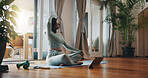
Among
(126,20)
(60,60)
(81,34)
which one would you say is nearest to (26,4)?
(81,34)

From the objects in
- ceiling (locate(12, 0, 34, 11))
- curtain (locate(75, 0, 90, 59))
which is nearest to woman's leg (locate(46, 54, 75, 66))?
curtain (locate(75, 0, 90, 59))

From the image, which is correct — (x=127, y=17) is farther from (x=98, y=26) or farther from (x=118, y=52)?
(x=118, y=52)

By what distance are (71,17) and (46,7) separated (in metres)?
1.11

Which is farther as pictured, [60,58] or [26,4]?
[26,4]

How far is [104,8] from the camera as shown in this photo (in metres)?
7.98

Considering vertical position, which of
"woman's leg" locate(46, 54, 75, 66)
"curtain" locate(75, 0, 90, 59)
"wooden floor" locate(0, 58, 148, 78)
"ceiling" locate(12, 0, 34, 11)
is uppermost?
"ceiling" locate(12, 0, 34, 11)

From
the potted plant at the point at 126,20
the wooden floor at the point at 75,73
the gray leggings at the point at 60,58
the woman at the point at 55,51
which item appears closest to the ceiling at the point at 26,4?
the potted plant at the point at 126,20

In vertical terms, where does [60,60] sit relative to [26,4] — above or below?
below

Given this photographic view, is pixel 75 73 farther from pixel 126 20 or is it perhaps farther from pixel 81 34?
pixel 126 20

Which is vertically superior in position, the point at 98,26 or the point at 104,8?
the point at 104,8

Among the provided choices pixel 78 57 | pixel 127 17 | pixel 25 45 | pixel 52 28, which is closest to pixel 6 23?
pixel 52 28

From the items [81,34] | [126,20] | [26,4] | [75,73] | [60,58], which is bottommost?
[75,73]

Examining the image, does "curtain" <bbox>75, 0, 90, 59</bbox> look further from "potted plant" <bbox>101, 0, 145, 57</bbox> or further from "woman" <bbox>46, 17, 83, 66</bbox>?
"woman" <bbox>46, 17, 83, 66</bbox>

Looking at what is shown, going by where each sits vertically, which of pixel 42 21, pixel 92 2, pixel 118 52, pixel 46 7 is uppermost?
pixel 92 2
